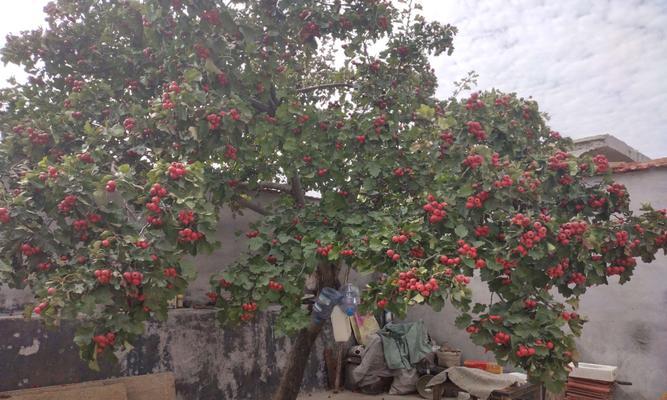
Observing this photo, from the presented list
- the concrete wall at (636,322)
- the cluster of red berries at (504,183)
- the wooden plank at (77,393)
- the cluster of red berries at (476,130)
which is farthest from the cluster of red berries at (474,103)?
the wooden plank at (77,393)

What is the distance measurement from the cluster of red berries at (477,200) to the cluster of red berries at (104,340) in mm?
2543

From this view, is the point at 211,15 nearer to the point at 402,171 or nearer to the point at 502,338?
the point at 402,171

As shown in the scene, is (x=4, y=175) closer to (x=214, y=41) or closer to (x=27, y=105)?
(x=27, y=105)

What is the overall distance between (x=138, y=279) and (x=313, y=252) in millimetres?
1461

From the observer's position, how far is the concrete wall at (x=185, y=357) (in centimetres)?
511

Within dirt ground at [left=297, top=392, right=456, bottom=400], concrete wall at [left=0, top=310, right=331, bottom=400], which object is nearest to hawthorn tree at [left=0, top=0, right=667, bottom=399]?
→ concrete wall at [left=0, top=310, right=331, bottom=400]

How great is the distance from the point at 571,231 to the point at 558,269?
0.29 m

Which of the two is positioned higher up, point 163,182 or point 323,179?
point 323,179

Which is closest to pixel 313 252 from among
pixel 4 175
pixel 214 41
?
pixel 214 41

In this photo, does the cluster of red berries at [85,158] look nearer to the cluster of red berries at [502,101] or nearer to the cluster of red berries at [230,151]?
the cluster of red berries at [230,151]

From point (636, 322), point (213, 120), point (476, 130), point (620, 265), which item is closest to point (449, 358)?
point (636, 322)

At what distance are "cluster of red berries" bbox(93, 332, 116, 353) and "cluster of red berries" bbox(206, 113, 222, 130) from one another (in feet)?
5.59

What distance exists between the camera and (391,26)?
5.38m

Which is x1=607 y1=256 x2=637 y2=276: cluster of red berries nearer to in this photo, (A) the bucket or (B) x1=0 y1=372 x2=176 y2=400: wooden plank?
(B) x1=0 y1=372 x2=176 y2=400: wooden plank
